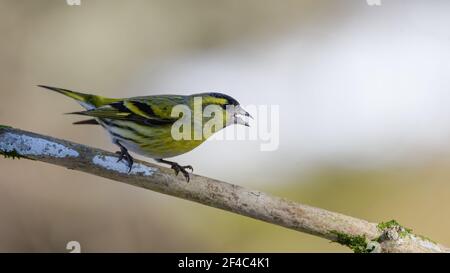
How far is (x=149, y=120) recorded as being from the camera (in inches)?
165

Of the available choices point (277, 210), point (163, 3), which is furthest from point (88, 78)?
point (277, 210)

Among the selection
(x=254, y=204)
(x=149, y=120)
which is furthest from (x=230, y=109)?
(x=254, y=204)

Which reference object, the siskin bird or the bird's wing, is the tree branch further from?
the bird's wing

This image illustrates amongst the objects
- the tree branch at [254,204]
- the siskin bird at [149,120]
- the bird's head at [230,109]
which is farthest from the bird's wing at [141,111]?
the tree branch at [254,204]

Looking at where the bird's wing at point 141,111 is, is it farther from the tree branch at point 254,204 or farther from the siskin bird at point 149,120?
the tree branch at point 254,204

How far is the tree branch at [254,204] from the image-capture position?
138 inches

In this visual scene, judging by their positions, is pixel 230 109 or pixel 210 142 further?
pixel 210 142

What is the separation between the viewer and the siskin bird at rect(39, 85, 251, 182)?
412cm

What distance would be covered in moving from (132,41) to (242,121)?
17.3 ft

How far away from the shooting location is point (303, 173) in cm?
730

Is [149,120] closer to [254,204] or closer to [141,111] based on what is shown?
[141,111]

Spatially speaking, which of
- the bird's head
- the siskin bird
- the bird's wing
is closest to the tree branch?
the siskin bird

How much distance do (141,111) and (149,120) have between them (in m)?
0.11

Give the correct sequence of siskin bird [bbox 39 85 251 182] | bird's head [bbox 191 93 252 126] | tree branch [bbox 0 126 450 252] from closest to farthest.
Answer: tree branch [bbox 0 126 450 252] → siskin bird [bbox 39 85 251 182] → bird's head [bbox 191 93 252 126]
